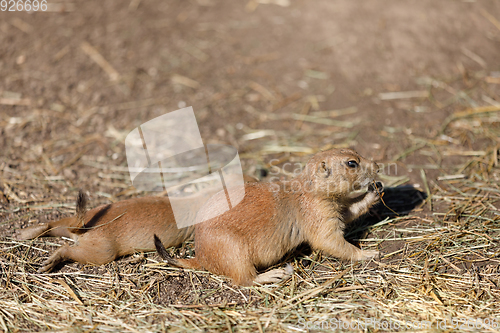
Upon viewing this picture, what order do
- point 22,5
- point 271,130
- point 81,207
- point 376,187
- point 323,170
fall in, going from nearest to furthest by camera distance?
1. point 81,207
2. point 323,170
3. point 376,187
4. point 271,130
5. point 22,5

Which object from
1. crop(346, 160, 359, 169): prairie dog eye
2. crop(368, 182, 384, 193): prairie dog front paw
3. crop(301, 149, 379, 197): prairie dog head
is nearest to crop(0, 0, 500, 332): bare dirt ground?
crop(368, 182, 384, 193): prairie dog front paw

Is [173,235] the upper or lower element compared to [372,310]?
upper

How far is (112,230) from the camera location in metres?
4.03

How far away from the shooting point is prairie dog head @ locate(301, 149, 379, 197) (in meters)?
4.12

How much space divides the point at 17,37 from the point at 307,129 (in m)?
5.89

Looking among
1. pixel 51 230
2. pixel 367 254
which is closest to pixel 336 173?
pixel 367 254

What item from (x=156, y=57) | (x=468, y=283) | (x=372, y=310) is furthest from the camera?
(x=156, y=57)

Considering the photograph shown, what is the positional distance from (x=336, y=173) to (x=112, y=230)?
223 centimetres

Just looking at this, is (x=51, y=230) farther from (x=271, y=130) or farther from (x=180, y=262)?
(x=271, y=130)

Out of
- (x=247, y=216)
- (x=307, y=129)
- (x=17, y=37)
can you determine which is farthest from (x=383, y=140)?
(x=17, y=37)

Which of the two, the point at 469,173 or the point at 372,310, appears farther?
the point at 469,173

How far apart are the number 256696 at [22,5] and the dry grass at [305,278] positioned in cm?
483

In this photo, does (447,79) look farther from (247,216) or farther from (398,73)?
(247,216)

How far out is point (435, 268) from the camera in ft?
12.7
